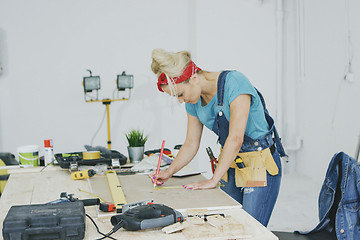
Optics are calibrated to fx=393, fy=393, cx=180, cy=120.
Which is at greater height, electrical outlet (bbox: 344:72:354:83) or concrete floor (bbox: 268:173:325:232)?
electrical outlet (bbox: 344:72:354:83)

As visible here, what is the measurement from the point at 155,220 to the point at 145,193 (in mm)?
434

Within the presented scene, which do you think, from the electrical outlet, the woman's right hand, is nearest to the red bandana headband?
the woman's right hand

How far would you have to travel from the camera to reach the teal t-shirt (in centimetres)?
168

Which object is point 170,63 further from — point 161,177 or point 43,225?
point 43,225

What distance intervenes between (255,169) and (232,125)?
0.27 metres

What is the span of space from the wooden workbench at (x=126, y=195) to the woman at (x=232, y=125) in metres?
0.10

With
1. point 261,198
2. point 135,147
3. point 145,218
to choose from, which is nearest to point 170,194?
point 145,218

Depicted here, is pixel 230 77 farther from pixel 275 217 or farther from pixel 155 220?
pixel 275 217

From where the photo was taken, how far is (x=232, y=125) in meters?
1.65

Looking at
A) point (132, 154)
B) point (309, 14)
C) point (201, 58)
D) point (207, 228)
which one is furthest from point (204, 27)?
point (207, 228)

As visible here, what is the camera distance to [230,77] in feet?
5.65

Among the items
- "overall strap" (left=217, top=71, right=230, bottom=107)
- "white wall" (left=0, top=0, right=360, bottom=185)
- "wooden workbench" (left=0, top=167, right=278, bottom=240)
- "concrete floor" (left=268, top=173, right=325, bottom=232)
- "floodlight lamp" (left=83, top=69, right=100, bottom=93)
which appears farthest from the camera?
"white wall" (left=0, top=0, right=360, bottom=185)

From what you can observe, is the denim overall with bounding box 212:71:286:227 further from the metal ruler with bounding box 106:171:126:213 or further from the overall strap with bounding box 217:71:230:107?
the metal ruler with bounding box 106:171:126:213

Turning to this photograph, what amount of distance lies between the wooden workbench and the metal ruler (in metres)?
0.02
